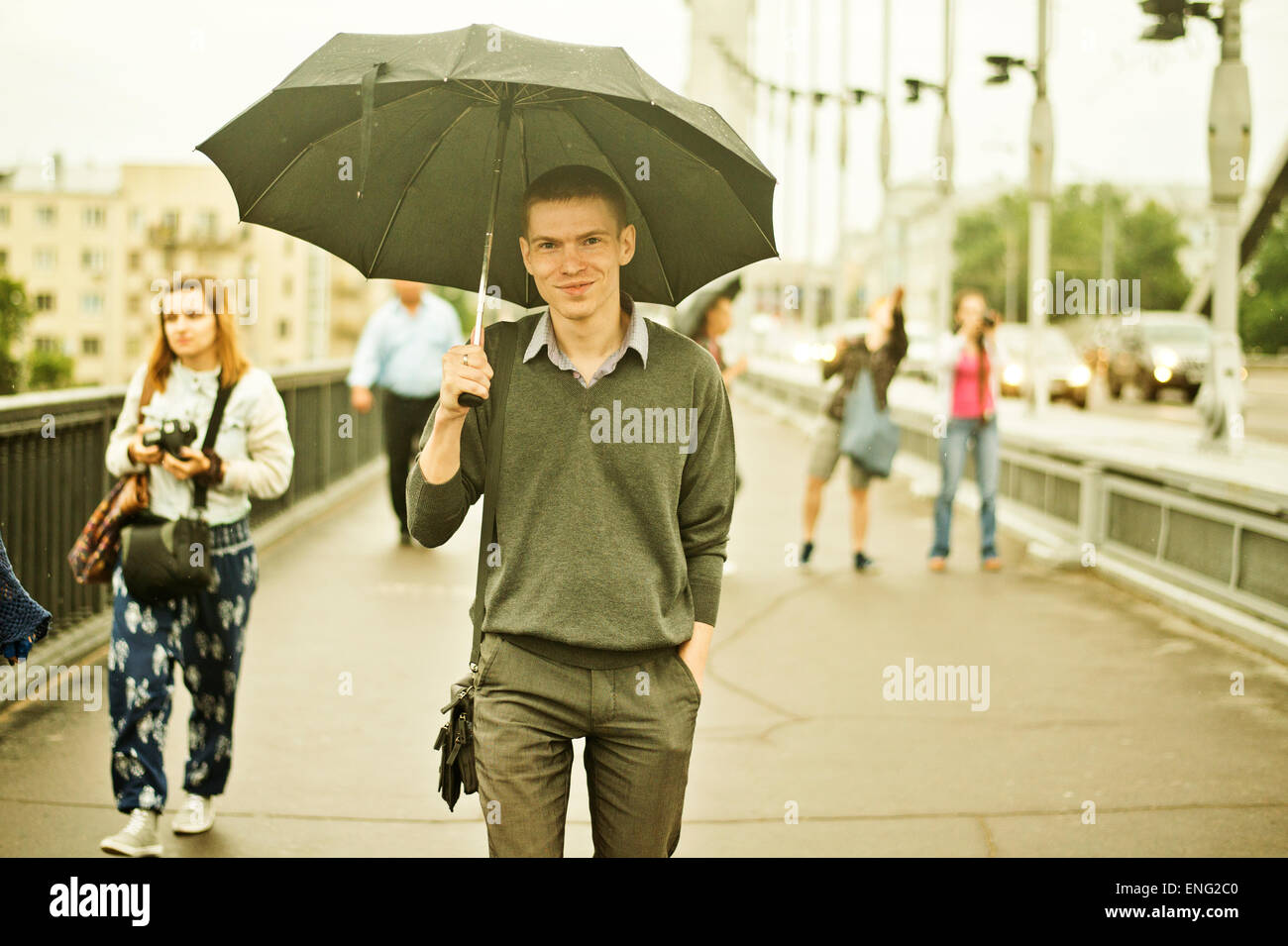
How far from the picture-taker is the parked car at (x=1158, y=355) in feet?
108

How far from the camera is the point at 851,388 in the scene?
1112cm

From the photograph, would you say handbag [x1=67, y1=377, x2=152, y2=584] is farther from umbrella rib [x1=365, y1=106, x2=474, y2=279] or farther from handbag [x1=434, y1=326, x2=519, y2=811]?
handbag [x1=434, y1=326, x2=519, y2=811]

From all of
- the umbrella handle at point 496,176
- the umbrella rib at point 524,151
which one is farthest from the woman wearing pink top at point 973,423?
the umbrella handle at point 496,176

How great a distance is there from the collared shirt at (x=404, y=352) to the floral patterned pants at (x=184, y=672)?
6.03 meters

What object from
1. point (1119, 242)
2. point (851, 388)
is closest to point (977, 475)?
point (851, 388)

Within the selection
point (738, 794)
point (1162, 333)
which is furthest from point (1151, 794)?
point (1162, 333)

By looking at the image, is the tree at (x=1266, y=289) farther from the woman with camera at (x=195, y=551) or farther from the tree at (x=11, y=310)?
the woman with camera at (x=195, y=551)

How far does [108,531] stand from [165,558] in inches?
11.0

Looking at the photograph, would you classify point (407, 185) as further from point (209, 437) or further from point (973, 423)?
point (973, 423)

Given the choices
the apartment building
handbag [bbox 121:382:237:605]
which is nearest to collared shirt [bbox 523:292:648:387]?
handbag [bbox 121:382:237:605]

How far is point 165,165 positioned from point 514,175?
12431 cm

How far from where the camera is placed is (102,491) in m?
8.14
